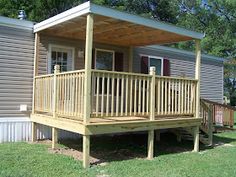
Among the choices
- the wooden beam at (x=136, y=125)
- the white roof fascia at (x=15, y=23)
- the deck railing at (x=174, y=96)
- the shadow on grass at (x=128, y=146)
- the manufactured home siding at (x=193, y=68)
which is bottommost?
the shadow on grass at (x=128, y=146)

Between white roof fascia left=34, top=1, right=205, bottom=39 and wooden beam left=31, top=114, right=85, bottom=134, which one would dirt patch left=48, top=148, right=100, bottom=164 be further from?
white roof fascia left=34, top=1, right=205, bottom=39

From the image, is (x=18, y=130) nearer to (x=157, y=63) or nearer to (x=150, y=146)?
(x=150, y=146)

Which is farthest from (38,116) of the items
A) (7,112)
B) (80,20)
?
(80,20)

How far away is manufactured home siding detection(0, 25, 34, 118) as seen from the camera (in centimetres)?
948

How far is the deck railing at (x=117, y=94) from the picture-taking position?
7629 millimetres

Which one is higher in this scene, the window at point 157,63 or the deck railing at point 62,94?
the window at point 157,63

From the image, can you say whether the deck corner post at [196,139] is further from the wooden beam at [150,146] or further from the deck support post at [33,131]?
the deck support post at [33,131]

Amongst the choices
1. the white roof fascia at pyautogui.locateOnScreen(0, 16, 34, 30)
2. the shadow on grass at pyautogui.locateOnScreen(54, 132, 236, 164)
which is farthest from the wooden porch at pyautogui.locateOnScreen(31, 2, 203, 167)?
the shadow on grass at pyautogui.locateOnScreen(54, 132, 236, 164)

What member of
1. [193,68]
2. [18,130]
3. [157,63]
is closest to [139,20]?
[18,130]

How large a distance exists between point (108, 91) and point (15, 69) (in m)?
3.48

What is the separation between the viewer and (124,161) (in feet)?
25.7

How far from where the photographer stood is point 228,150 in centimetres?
959

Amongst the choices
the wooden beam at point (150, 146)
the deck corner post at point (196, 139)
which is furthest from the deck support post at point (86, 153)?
the deck corner post at point (196, 139)

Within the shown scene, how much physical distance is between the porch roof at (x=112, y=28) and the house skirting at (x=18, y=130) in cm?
264
